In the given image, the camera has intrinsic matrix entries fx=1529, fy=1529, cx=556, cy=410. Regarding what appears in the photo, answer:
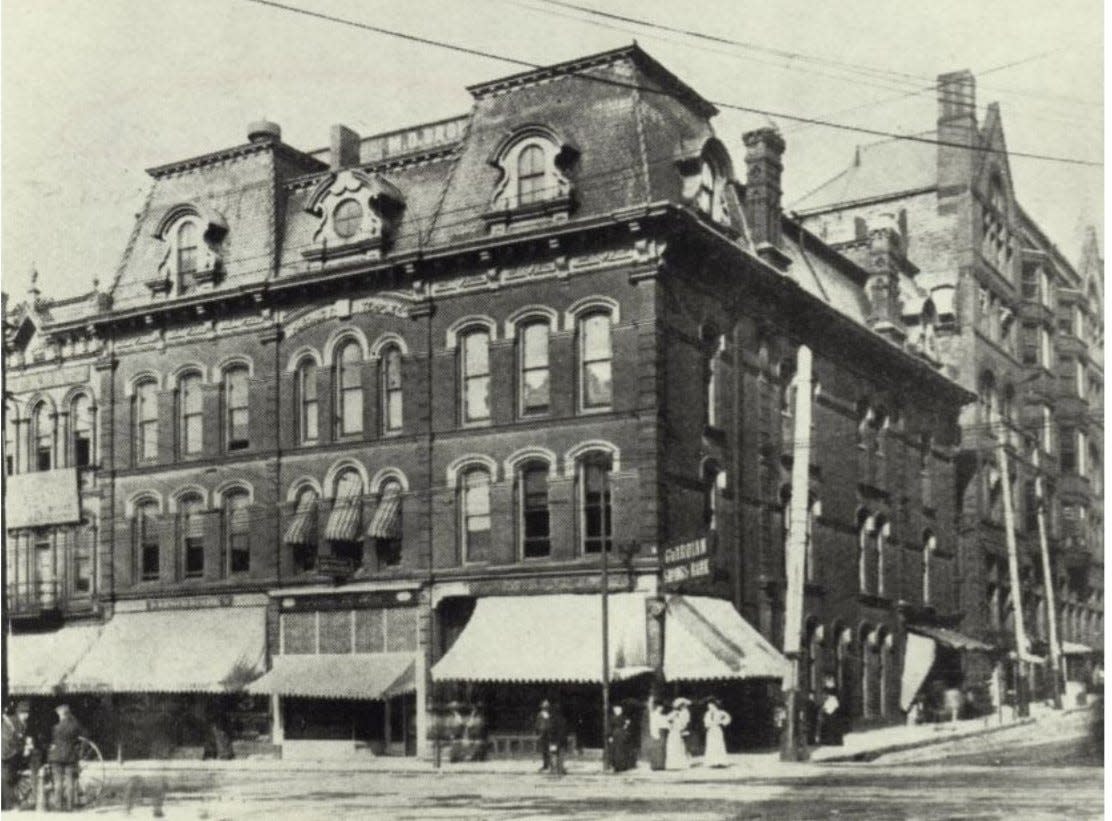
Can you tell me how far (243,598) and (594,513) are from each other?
868 centimetres

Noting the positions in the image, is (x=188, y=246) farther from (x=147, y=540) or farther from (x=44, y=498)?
(x=44, y=498)

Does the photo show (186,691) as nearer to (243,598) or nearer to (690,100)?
(243,598)

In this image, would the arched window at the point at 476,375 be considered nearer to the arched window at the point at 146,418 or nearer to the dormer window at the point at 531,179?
the dormer window at the point at 531,179

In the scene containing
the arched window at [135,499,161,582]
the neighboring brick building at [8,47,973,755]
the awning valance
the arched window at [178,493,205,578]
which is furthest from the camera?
the arched window at [135,499,161,582]

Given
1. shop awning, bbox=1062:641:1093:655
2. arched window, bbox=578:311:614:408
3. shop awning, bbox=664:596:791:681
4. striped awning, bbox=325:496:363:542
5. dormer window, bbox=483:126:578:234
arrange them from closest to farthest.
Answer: shop awning, bbox=1062:641:1093:655
shop awning, bbox=664:596:791:681
arched window, bbox=578:311:614:408
dormer window, bbox=483:126:578:234
striped awning, bbox=325:496:363:542

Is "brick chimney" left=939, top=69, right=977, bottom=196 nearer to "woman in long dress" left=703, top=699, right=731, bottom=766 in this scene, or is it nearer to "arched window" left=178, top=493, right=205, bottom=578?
"woman in long dress" left=703, top=699, right=731, bottom=766

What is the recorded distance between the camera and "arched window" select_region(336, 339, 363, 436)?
3250 centimetres

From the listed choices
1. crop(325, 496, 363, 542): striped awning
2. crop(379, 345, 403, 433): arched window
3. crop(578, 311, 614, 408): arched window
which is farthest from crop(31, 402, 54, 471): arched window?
crop(578, 311, 614, 408): arched window

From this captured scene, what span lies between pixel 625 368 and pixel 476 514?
442 centimetres

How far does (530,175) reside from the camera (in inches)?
1216

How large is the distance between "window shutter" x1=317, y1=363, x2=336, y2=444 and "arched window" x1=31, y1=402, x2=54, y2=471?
25.2 ft

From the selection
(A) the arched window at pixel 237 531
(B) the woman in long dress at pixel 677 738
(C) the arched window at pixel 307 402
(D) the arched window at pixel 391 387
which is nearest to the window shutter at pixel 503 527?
(D) the arched window at pixel 391 387

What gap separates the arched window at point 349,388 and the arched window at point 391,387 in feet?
2.00

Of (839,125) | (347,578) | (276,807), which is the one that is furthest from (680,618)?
(839,125)
